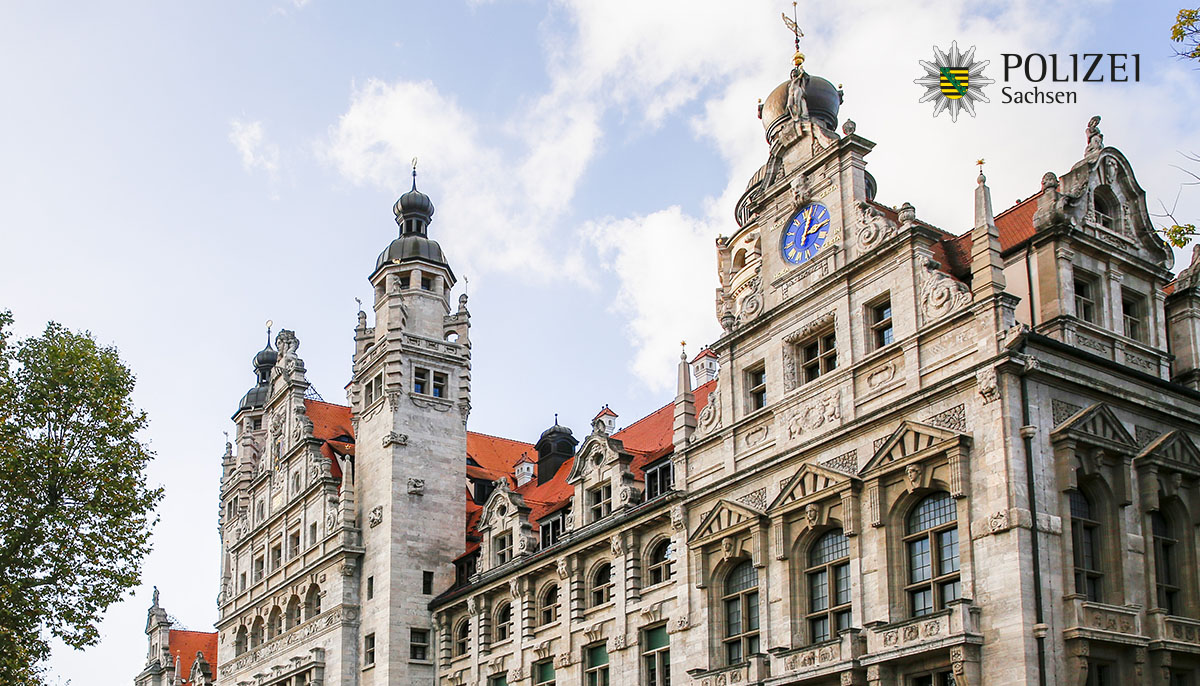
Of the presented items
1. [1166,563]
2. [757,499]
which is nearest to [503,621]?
[757,499]

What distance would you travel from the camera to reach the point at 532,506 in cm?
5709

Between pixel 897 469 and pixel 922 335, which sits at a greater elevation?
pixel 922 335

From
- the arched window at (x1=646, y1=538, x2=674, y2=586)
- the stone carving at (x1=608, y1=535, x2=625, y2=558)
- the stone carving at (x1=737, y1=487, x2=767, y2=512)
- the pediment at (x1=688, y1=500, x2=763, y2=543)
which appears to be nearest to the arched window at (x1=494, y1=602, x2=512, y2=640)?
the stone carving at (x1=608, y1=535, x2=625, y2=558)

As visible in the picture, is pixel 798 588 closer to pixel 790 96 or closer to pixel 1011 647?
pixel 1011 647

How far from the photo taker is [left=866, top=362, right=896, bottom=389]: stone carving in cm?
3588

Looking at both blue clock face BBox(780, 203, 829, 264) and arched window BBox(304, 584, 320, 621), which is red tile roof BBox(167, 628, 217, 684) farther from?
blue clock face BBox(780, 203, 829, 264)

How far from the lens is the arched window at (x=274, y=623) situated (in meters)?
66.9

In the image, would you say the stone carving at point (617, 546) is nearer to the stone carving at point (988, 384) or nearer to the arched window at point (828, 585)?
the arched window at point (828, 585)

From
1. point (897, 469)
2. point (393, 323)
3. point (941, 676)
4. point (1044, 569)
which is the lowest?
point (941, 676)

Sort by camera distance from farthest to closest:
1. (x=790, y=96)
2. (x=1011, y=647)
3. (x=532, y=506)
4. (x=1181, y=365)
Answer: (x=532, y=506) → (x=790, y=96) → (x=1181, y=365) → (x=1011, y=647)

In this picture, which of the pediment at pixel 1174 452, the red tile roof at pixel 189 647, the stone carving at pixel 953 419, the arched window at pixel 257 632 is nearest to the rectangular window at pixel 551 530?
the stone carving at pixel 953 419

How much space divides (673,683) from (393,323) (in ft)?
83.8

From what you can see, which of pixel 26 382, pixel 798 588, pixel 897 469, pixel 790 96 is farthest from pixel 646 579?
pixel 26 382

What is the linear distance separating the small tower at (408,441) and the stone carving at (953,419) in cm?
2983
